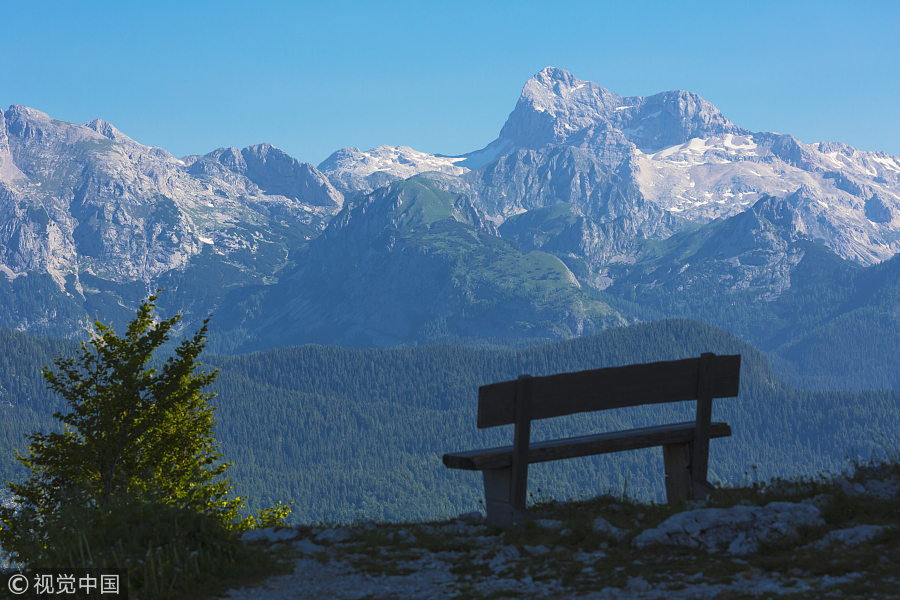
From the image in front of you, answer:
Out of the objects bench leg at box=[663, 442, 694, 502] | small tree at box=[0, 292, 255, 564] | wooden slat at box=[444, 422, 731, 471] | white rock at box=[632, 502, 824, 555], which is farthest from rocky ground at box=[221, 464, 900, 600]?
small tree at box=[0, 292, 255, 564]

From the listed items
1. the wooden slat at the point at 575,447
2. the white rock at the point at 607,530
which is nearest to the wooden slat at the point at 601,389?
the wooden slat at the point at 575,447

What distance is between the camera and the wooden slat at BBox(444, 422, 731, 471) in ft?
39.4

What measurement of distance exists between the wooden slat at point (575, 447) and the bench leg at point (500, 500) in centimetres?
26

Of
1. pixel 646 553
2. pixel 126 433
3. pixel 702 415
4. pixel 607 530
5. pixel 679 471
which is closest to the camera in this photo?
pixel 646 553

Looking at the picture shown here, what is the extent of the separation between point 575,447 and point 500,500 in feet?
5.20

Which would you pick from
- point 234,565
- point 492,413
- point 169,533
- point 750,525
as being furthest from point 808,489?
point 169,533

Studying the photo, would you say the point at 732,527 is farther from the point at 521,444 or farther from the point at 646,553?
the point at 521,444

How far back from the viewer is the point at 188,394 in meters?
24.8

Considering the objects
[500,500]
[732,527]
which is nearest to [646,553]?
[732,527]

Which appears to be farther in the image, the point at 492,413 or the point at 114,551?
the point at 492,413

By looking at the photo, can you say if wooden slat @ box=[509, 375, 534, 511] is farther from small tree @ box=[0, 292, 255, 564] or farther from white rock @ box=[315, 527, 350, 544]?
small tree @ box=[0, 292, 255, 564]

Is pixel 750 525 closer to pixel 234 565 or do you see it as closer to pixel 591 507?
pixel 591 507

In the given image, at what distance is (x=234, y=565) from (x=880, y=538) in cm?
844

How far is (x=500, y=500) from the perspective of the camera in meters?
12.6
